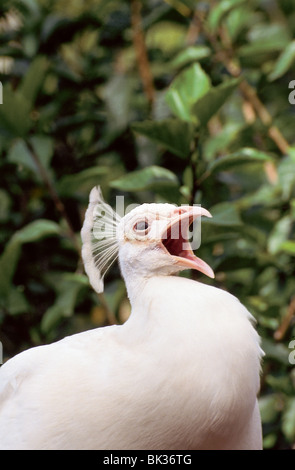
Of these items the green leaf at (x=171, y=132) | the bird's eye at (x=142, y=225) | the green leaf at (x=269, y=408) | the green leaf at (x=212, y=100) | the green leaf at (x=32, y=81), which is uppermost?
the green leaf at (x=32, y=81)

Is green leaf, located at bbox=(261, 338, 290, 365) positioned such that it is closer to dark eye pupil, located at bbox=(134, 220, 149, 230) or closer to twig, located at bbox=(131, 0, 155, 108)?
dark eye pupil, located at bbox=(134, 220, 149, 230)

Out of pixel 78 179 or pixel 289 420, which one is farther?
pixel 78 179

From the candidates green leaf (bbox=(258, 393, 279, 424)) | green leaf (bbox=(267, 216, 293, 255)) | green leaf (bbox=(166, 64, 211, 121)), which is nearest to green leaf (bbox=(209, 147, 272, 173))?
green leaf (bbox=(166, 64, 211, 121))

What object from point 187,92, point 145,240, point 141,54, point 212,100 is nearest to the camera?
point 145,240

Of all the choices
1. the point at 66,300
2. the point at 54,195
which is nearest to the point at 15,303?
the point at 66,300

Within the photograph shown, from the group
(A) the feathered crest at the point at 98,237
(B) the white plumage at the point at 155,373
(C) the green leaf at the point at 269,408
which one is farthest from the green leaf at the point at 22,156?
(C) the green leaf at the point at 269,408

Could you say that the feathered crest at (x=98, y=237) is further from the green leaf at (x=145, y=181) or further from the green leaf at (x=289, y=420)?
the green leaf at (x=289, y=420)

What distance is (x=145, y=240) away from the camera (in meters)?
1.07

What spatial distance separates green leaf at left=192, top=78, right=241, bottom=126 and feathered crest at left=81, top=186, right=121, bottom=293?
0.35 metres

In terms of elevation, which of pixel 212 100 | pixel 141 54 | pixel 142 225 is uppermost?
pixel 141 54

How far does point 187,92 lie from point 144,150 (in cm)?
43

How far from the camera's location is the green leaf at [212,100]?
1.38 metres

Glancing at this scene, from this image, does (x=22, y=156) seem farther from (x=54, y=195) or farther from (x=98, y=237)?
(x=98, y=237)

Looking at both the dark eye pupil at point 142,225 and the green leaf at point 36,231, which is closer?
the dark eye pupil at point 142,225
